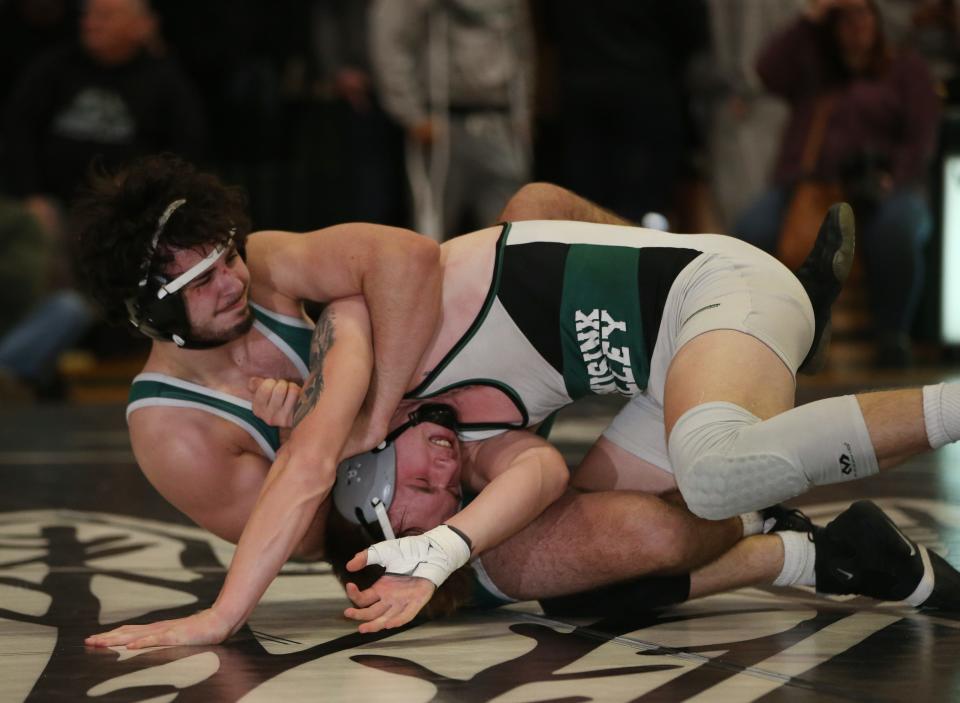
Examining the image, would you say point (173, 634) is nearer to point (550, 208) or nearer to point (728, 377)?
point (728, 377)

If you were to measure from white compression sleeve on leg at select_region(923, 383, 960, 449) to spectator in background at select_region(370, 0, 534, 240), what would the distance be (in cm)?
389

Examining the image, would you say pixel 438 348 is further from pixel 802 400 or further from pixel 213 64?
pixel 213 64

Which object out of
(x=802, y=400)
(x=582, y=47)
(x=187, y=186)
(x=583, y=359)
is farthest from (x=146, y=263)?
(x=582, y=47)

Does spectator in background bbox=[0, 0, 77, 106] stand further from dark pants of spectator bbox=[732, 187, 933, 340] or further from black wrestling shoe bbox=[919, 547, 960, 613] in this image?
black wrestling shoe bbox=[919, 547, 960, 613]

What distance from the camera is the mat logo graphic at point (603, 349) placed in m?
2.58

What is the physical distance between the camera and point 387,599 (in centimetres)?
225

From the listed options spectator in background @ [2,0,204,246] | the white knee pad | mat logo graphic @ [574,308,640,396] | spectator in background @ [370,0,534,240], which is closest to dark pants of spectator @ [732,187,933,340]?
spectator in background @ [370,0,534,240]

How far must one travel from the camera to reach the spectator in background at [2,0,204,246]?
242 inches

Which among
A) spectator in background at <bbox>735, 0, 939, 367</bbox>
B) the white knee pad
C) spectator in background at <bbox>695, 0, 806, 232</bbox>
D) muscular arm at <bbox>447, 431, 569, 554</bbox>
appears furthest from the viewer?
spectator in background at <bbox>695, 0, 806, 232</bbox>

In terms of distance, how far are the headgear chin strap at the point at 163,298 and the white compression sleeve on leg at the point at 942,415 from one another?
124 centimetres

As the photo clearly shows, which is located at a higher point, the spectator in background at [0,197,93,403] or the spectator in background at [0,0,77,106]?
the spectator in background at [0,0,77,106]

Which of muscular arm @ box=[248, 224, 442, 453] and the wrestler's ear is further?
muscular arm @ box=[248, 224, 442, 453]

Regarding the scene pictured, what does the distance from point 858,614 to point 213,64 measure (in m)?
5.16

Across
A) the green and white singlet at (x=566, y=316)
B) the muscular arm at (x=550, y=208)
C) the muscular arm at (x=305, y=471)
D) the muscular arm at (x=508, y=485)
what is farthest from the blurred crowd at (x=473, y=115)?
the muscular arm at (x=305, y=471)
